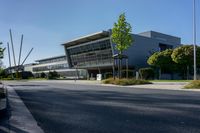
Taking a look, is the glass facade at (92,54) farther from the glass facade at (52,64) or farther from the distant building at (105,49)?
the glass facade at (52,64)

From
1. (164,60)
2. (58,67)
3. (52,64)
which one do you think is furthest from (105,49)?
(52,64)

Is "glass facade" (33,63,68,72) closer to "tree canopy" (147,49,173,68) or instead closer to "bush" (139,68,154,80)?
Answer: "tree canopy" (147,49,173,68)

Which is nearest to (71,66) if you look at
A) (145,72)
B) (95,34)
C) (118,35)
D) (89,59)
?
(89,59)

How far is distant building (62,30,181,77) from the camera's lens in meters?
69.6

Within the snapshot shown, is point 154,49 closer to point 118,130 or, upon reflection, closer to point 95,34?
point 95,34

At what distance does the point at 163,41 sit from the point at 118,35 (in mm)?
49232

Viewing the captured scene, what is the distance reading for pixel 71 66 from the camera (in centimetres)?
8856

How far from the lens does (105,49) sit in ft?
229

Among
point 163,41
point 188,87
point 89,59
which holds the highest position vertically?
point 163,41

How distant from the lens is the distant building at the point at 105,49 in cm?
6956

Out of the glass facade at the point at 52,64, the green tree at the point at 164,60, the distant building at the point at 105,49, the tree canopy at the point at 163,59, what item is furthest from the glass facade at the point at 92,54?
the glass facade at the point at 52,64

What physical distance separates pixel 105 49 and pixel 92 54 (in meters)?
7.59

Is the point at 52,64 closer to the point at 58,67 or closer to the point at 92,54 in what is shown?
the point at 58,67

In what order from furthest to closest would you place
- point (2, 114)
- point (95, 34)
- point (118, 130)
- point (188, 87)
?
point (95, 34)
point (188, 87)
point (2, 114)
point (118, 130)
